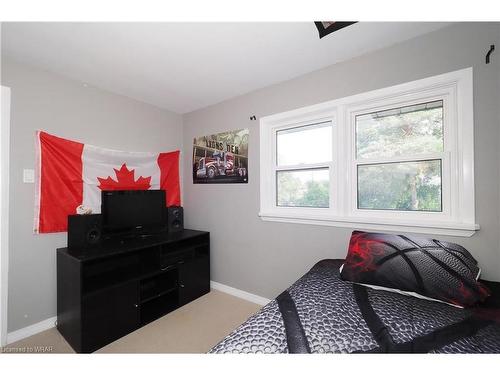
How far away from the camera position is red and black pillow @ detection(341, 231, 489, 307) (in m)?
1.12

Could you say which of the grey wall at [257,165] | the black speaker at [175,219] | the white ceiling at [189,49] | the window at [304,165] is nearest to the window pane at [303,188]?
the window at [304,165]

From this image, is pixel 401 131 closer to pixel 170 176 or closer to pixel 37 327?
pixel 170 176

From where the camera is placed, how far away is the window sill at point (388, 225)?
1505 millimetres

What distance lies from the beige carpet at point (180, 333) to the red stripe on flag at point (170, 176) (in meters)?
1.51

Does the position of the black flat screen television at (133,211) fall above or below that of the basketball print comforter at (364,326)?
above

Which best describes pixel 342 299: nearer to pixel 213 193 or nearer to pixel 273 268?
pixel 273 268

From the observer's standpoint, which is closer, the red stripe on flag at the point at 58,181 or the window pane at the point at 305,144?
the red stripe on flag at the point at 58,181

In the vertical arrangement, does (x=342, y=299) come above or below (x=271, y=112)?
below

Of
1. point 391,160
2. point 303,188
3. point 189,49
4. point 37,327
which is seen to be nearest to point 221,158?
point 303,188

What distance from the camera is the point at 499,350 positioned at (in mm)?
792

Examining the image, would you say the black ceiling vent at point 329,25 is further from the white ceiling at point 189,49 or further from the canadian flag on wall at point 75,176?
the canadian flag on wall at point 75,176

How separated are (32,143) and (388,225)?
3399mm

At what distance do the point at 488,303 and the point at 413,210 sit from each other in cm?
79

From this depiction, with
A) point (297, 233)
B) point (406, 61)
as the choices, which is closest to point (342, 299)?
point (297, 233)
